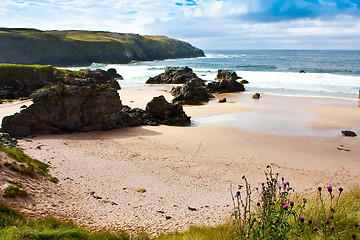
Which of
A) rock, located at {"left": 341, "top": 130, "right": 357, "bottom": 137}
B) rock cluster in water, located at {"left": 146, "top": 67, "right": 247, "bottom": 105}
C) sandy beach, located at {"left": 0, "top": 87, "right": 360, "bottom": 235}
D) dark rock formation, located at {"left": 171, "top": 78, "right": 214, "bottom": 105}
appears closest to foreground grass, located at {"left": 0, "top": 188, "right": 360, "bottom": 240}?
sandy beach, located at {"left": 0, "top": 87, "right": 360, "bottom": 235}

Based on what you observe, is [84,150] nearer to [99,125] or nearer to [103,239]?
[99,125]

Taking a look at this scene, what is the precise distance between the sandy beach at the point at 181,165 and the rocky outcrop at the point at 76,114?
0.86m

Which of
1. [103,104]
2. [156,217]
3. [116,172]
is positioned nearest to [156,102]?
[103,104]

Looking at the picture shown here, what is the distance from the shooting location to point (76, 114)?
51.5ft

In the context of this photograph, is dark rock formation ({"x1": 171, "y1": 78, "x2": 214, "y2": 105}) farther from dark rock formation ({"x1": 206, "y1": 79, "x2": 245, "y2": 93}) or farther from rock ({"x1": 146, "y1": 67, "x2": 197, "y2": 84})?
rock ({"x1": 146, "y1": 67, "x2": 197, "y2": 84})

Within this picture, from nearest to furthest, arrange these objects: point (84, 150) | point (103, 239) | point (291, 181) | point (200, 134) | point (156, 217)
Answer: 1. point (103, 239)
2. point (156, 217)
3. point (291, 181)
4. point (84, 150)
5. point (200, 134)

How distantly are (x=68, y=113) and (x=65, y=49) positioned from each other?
258 ft

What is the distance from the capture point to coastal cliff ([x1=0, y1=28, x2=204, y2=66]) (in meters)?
76.6

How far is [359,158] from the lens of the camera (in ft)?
39.6

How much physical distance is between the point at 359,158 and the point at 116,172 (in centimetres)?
973

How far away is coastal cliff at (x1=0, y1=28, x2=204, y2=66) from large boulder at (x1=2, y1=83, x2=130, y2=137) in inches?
2772

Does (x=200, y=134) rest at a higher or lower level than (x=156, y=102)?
lower

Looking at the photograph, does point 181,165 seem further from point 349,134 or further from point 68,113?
point 349,134

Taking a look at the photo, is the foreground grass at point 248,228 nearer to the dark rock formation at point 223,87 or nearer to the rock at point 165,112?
the rock at point 165,112
